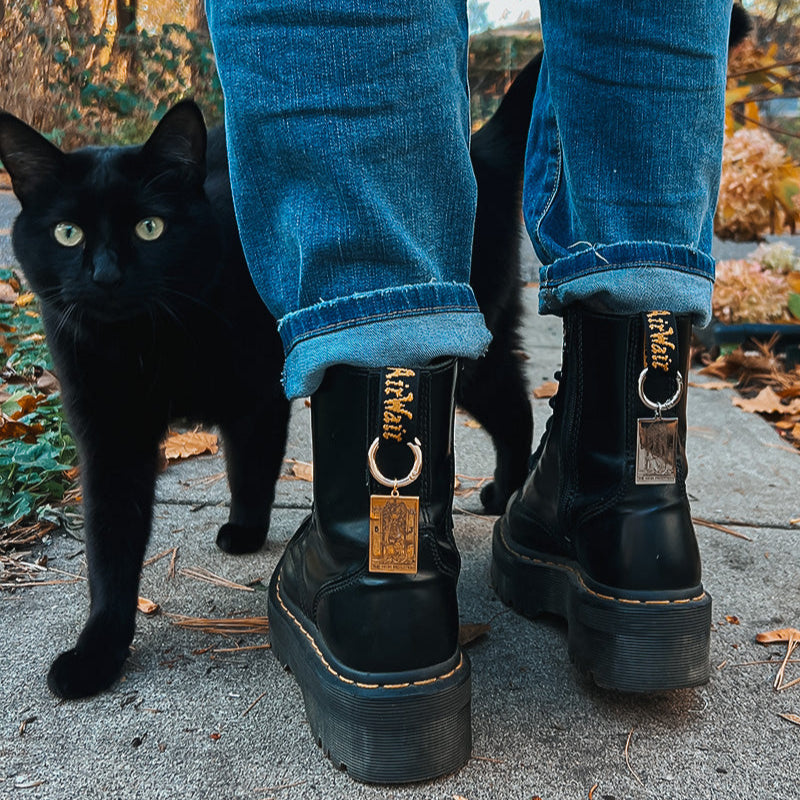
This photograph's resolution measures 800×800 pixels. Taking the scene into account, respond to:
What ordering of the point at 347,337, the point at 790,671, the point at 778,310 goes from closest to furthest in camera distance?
the point at 347,337 → the point at 790,671 → the point at 778,310

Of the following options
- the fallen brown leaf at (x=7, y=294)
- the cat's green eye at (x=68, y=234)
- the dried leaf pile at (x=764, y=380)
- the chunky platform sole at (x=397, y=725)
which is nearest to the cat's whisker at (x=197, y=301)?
the cat's green eye at (x=68, y=234)

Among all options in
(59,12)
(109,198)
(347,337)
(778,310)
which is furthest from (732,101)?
(59,12)

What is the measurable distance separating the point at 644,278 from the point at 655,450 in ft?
0.64

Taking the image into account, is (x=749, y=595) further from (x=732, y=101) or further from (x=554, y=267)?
(x=732, y=101)

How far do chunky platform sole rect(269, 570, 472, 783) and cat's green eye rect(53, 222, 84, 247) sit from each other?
2.53ft

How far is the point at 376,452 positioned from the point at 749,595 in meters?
0.73

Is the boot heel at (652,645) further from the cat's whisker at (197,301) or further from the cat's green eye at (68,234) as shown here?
the cat's green eye at (68,234)

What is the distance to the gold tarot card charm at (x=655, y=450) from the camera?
90 centimetres

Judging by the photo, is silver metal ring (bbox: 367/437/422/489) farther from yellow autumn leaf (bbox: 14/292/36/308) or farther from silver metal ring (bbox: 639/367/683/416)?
yellow autumn leaf (bbox: 14/292/36/308)

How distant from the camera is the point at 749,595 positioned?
1.19 meters

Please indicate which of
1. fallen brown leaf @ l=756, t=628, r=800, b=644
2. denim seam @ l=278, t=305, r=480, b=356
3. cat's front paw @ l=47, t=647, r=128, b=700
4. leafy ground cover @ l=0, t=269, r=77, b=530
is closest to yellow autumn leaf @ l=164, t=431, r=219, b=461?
leafy ground cover @ l=0, t=269, r=77, b=530

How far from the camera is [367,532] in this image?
797 mm

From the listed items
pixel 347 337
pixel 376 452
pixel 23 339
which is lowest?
pixel 23 339

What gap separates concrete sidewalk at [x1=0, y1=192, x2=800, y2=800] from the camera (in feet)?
2.53
